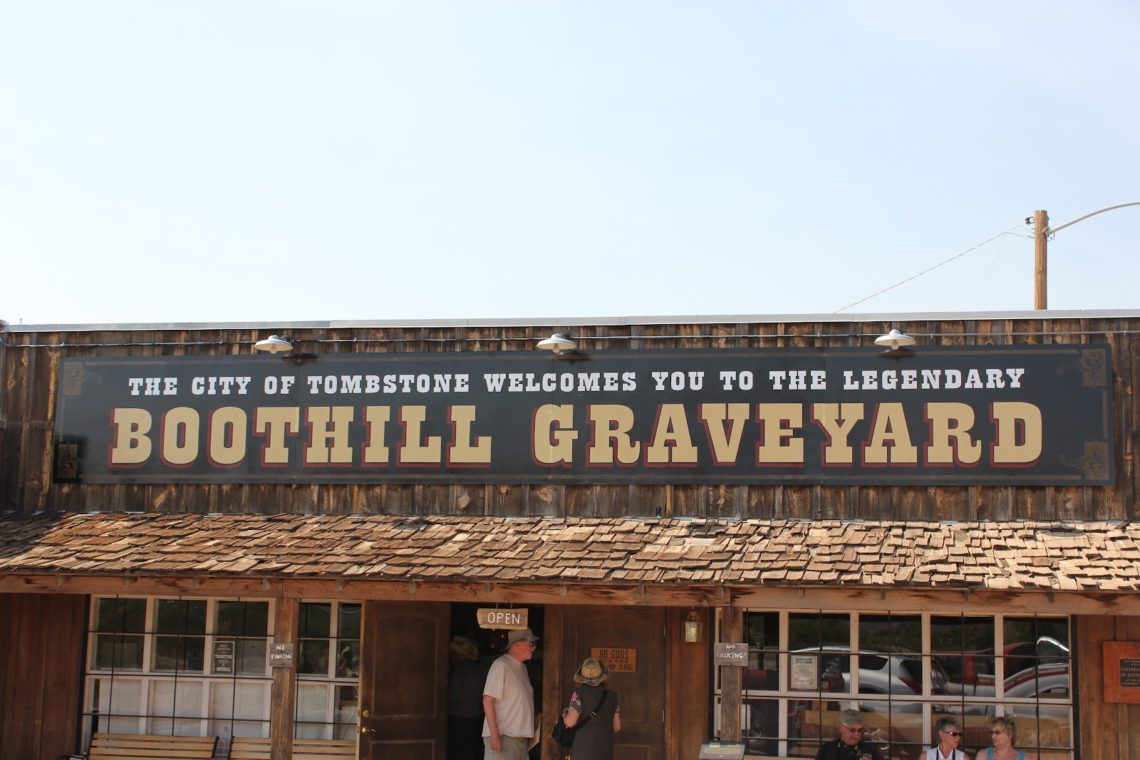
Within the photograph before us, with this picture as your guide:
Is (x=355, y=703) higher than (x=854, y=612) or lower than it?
lower

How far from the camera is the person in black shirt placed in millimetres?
11516

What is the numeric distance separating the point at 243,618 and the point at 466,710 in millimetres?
2496

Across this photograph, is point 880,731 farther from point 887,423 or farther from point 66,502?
point 66,502

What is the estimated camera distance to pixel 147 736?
1382cm

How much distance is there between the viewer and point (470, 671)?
42.7 ft

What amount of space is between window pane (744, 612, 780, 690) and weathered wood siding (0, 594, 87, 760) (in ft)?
21.0

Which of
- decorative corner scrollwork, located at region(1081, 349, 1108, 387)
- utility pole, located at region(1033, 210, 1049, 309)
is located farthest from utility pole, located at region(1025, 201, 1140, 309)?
decorative corner scrollwork, located at region(1081, 349, 1108, 387)

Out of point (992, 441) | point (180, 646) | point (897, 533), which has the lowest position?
point (180, 646)

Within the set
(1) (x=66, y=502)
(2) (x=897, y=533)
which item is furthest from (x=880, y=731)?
(1) (x=66, y=502)

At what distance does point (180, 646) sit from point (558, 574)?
4.60 metres

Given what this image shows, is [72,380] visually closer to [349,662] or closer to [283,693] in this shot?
[349,662]

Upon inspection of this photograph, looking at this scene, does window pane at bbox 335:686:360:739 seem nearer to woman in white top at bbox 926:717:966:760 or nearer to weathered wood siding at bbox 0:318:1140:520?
weathered wood siding at bbox 0:318:1140:520

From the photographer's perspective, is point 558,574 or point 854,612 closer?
point 558,574

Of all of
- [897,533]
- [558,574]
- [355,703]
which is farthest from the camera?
[355,703]
